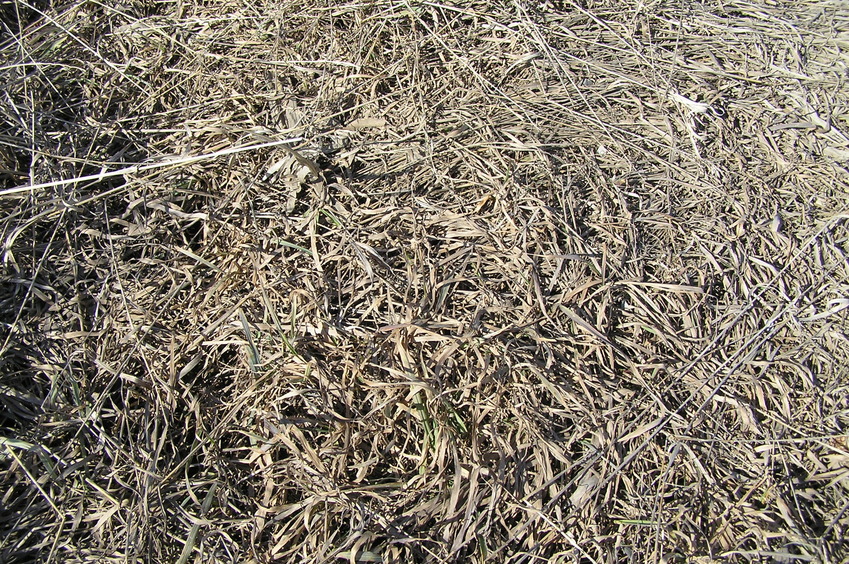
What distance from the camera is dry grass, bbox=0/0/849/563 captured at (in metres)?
1.35

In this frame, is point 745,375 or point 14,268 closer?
point 745,375

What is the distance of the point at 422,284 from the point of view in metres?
1.54

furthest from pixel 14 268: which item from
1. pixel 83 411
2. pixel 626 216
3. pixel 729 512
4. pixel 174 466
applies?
pixel 729 512

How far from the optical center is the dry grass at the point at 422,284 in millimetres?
1354

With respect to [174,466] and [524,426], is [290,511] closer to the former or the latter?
[174,466]

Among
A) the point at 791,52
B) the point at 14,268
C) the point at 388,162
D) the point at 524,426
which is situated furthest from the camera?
the point at 791,52

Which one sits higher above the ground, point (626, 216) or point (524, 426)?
point (626, 216)

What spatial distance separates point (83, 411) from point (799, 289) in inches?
76.5

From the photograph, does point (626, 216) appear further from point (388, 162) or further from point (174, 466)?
point (174, 466)

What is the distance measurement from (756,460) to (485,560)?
71 cm

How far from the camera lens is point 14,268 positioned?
63.3 inches

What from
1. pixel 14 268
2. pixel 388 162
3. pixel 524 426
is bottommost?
pixel 524 426

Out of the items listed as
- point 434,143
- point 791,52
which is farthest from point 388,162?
point 791,52

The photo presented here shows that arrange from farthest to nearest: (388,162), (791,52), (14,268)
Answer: (791,52)
(388,162)
(14,268)
